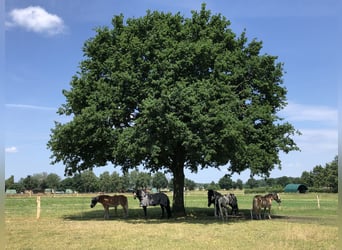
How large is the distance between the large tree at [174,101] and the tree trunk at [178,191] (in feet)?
0.25

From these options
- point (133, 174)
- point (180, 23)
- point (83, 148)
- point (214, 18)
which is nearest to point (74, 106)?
point (83, 148)

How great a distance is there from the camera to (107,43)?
27109 millimetres

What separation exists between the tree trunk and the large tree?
8 centimetres

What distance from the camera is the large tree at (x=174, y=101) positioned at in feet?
71.6

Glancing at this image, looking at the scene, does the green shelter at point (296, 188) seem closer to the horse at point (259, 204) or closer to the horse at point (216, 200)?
the horse at point (216, 200)

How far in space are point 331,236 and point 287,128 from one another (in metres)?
12.2

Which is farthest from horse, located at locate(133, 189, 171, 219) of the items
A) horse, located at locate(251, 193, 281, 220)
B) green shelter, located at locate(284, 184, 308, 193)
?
green shelter, located at locate(284, 184, 308, 193)

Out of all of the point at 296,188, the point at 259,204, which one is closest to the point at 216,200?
the point at 259,204

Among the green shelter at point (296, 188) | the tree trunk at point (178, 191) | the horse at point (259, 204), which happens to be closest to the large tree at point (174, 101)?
the tree trunk at point (178, 191)

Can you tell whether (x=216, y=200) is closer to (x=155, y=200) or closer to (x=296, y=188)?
(x=155, y=200)

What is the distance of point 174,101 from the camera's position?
21.7 meters

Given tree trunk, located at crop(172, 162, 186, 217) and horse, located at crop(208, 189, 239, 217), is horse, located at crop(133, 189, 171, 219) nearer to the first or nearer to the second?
tree trunk, located at crop(172, 162, 186, 217)

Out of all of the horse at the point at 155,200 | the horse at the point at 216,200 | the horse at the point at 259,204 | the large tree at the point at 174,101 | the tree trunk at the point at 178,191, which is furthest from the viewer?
the tree trunk at the point at 178,191

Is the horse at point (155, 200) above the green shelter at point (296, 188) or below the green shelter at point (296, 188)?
above
